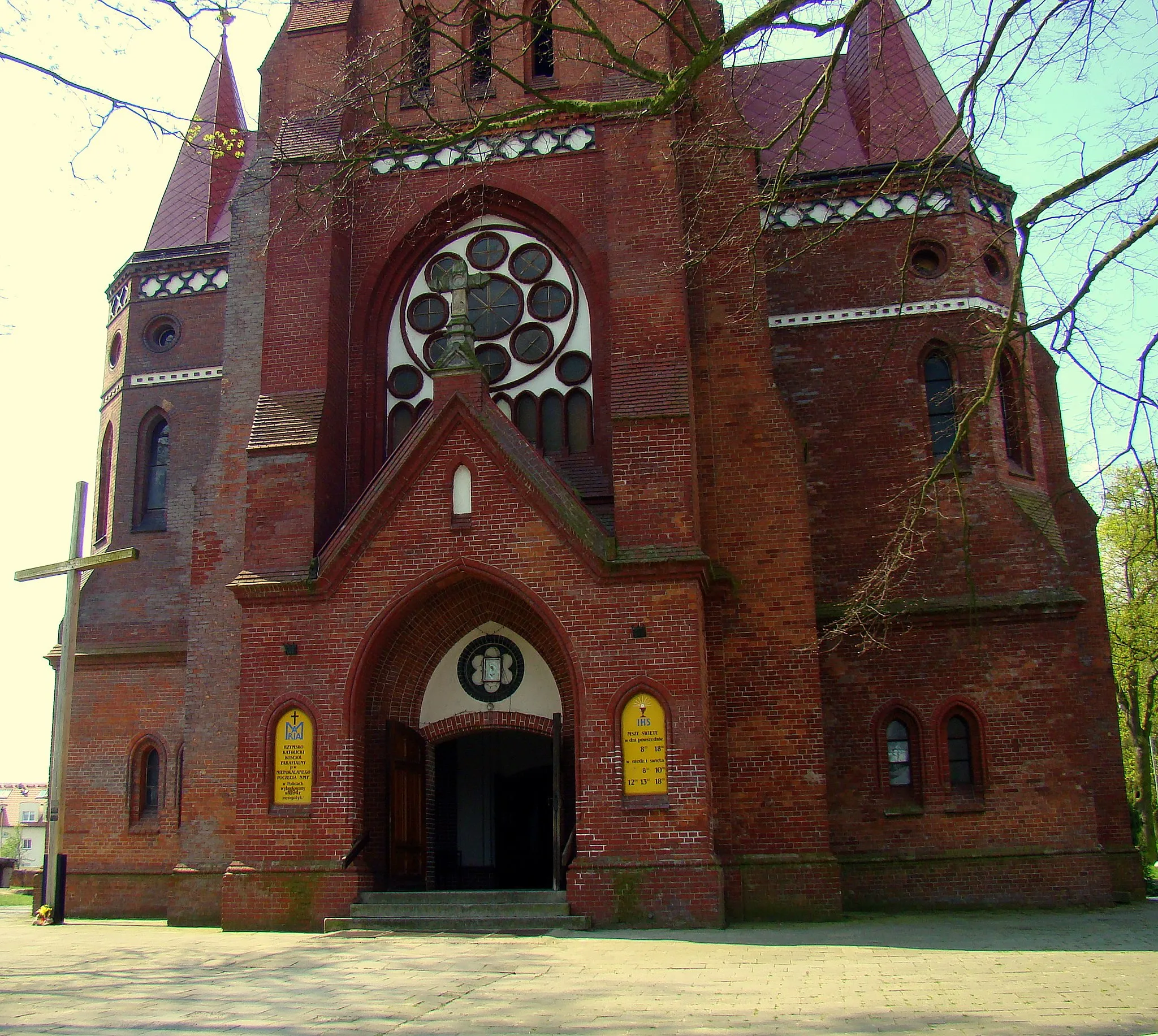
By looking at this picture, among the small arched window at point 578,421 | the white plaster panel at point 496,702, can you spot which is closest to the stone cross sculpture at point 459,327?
the small arched window at point 578,421

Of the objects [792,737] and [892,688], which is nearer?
[792,737]

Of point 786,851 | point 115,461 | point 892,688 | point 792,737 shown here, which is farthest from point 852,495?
point 115,461

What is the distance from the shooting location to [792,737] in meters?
14.6

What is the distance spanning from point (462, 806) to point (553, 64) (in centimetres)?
1103

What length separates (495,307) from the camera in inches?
675

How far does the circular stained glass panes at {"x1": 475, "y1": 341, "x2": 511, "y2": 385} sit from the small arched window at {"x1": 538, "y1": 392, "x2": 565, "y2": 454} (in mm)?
731

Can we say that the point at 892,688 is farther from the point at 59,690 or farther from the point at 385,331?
the point at 59,690

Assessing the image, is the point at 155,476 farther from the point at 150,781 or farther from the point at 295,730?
the point at 295,730

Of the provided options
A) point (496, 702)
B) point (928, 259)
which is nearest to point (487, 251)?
point (496, 702)

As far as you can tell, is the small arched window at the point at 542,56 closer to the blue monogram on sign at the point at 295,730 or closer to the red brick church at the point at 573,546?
the red brick church at the point at 573,546

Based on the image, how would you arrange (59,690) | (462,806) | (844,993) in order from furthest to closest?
(462,806)
(59,690)
(844,993)

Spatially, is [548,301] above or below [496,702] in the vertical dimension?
above

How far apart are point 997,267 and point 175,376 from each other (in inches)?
525

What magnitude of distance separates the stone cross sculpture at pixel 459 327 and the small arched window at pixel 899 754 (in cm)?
752
